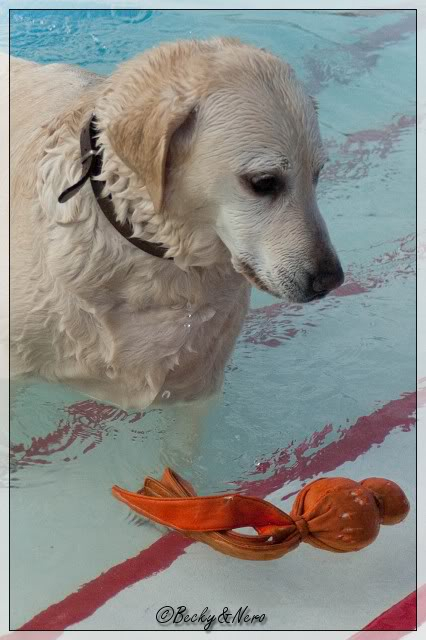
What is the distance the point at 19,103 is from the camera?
8.64 feet

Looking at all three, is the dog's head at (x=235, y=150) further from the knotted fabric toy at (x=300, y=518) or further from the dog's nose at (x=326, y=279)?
the knotted fabric toy at (x=300, y=518)

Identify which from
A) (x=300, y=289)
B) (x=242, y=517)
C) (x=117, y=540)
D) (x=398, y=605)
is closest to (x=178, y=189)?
(x=300, y=289)

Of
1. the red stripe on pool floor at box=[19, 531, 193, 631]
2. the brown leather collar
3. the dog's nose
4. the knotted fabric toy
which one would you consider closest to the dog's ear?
the brown leather collar

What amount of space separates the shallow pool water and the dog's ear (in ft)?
2.84

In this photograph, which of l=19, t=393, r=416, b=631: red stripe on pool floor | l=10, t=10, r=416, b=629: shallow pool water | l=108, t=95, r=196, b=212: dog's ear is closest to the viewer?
l=108, t=95, r=196, b=212: dog's ear

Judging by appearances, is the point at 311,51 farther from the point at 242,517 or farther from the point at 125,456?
the point at 242,517

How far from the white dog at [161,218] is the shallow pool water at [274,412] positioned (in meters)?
0.34

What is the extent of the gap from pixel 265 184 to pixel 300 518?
861mm

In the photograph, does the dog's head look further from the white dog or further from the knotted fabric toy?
the knotted fabric toy

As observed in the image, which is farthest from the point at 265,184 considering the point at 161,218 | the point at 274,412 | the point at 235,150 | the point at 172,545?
the point at 274,412

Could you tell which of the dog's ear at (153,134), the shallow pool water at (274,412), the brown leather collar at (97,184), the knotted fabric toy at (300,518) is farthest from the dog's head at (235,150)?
the shallow pool water at (274,412)

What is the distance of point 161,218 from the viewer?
2.05 m

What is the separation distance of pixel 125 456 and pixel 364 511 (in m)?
0.94

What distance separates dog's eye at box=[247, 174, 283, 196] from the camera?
1952 mm
